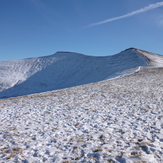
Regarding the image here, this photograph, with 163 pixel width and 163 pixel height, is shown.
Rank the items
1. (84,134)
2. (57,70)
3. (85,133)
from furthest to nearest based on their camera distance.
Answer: (57,70) → (85,133) → (84,134)

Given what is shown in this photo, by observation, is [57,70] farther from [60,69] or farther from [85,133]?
[85,133]

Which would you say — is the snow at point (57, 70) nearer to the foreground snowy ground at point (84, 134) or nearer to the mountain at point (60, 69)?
the mountain at point (60, 69)

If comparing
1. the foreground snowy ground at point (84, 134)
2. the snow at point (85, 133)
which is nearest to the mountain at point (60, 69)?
the snow at point (85, 133)

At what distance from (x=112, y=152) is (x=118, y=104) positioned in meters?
6.51

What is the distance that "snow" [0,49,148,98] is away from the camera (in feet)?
143

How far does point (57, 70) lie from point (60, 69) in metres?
1.11

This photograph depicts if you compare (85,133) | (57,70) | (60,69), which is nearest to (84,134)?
(85,133)

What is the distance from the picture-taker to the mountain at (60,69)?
143ft

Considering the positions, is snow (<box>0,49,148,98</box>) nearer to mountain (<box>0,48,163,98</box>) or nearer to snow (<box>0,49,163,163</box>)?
mountain (<box>0,48,163,98</box>)

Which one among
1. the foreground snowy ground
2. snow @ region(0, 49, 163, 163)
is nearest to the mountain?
snow @ region(0, 49, 163, 163)

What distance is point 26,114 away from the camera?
9.96m

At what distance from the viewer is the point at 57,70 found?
2269 inches

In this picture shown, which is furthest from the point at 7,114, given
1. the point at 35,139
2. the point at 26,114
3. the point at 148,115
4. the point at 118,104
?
the point at 148,115

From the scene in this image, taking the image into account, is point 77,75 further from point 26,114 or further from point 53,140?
point 53,140
